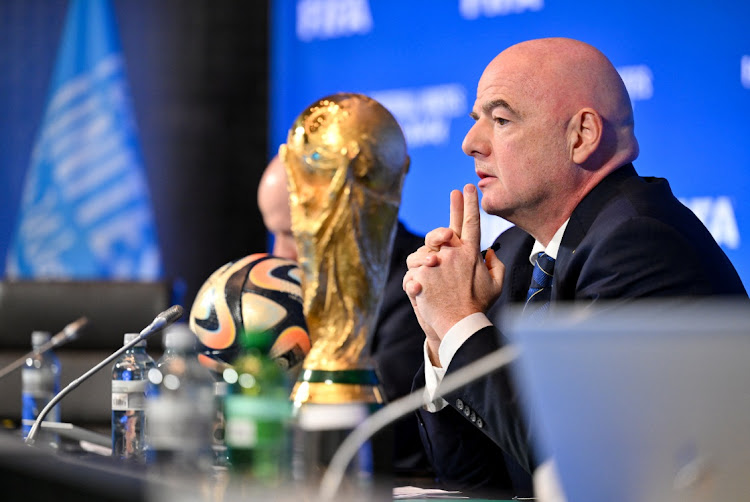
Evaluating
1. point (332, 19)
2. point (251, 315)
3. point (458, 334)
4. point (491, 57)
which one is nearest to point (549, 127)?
point (458, 334)

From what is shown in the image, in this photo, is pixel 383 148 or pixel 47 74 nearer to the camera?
pixel 383 148

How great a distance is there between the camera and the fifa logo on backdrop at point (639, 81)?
132 inches

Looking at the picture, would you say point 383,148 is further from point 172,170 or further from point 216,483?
point 172,170

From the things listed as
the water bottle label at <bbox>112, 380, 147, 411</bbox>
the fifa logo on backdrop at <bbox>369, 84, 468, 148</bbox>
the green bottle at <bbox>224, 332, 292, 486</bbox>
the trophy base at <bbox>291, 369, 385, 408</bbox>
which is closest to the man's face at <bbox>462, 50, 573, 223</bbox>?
the trophy base at <bbox>291, 369, 385, 408</bbox>

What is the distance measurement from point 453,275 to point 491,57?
92.9 inches

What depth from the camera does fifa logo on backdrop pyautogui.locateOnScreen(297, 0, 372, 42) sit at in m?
4.42

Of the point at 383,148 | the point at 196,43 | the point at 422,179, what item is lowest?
the point at 383,148

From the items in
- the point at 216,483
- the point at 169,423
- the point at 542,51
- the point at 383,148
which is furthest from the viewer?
the point at 542,51

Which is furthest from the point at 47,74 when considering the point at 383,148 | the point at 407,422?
the point at 383,148

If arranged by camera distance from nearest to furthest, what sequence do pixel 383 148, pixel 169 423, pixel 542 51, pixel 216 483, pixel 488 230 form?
pixel 216 483
pixel 169 423
pixel 383 148
pixel 542 51
pixel 488 230

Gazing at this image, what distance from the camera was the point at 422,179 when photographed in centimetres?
408

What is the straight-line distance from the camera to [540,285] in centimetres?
183

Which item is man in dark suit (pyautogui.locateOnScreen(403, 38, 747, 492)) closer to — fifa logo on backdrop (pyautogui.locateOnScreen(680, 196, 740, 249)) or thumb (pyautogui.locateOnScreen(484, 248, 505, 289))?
thumb (pyautogui.locateOnScreen(484, 248, 505, 289))

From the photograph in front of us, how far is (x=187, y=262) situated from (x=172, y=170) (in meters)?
0.49
